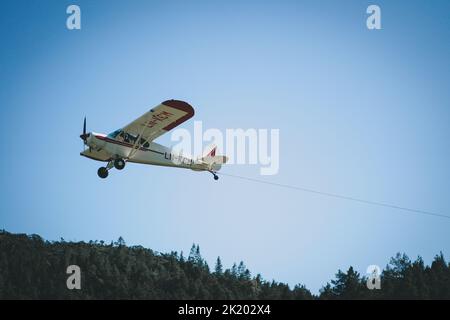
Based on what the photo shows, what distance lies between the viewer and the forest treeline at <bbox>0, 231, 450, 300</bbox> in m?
50.9

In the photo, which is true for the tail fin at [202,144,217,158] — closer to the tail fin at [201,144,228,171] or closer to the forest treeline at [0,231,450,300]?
the tail fin at [201,144,228,171]

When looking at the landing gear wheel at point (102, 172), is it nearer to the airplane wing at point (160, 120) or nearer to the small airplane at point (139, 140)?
the small airplane at point (139, 140)

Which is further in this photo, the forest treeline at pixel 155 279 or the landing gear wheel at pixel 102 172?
the forest treeline at pixel 155 279

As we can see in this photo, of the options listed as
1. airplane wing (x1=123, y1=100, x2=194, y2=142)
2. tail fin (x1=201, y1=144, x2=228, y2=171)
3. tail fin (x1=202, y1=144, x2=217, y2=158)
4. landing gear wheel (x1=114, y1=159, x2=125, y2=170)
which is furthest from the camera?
tail fin (x1=202, y1=144, x2=217, y2=158)

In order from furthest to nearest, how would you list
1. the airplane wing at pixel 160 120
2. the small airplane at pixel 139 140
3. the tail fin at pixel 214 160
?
the tail fin at pixel 214 160
the small airplane at pixel 139 140
the airplane wing at pixel 160 120

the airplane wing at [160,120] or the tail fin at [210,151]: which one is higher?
the airplane wing at [160,120]

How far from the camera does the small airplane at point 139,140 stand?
3091 cm

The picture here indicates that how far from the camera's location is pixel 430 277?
54.1 m

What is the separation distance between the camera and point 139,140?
32.2 meters

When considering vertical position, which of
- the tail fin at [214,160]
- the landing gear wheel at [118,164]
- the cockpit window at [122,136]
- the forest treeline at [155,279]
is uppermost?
the cockpit window at [122,136]

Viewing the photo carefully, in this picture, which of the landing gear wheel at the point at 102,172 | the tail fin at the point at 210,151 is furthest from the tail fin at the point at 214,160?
the landing gear wheel at the point at 102,172

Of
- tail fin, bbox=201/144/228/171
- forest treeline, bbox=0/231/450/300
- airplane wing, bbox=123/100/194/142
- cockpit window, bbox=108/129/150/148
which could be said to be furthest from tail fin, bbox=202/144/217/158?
forest treeline, bbox=0/231/450/300

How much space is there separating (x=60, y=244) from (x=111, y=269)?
8584mm
